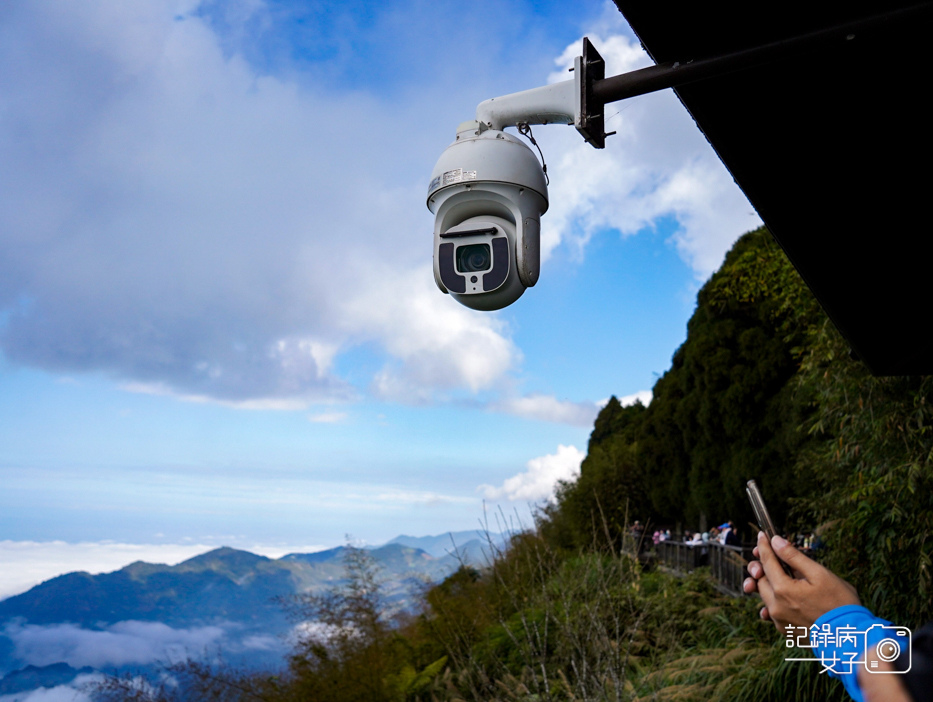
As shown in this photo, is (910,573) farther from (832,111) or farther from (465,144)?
(465,144)

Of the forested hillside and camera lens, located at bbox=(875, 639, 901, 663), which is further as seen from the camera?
the forested hillside

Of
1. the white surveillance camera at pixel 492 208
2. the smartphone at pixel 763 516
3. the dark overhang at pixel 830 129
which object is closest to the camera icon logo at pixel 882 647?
the smartphone at pixel 763 516

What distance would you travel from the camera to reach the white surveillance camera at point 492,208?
1.97m

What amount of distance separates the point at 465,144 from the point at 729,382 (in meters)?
15.1

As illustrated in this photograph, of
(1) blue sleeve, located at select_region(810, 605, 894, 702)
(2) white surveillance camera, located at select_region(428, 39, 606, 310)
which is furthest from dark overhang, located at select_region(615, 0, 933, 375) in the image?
(1) blue sleeve, located at select_region(810, 605, 894, 702)

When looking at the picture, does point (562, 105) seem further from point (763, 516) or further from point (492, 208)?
point (763, 516)

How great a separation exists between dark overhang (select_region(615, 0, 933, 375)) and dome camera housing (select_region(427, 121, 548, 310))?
0.50 metres

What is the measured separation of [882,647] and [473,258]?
136cm

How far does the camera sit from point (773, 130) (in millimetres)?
2047

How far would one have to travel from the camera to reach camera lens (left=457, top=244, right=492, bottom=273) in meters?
1.98

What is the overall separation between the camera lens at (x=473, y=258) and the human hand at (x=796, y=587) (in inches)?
43.3

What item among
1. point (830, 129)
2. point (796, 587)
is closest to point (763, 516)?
point (796, 587)

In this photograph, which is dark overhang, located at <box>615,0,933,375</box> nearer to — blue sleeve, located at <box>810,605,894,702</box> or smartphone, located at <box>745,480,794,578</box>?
smartphone, located at <box>745,480,794,578</box>

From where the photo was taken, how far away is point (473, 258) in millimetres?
1995
